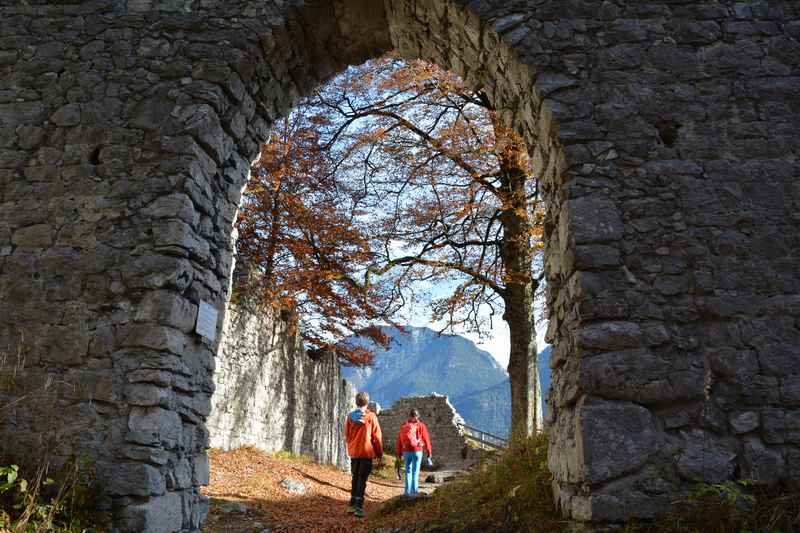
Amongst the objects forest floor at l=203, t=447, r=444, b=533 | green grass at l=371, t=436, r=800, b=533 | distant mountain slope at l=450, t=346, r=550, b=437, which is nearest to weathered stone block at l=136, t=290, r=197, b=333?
green grass at l=371, t=436, r=800, b=533

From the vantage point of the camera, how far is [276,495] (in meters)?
8.35

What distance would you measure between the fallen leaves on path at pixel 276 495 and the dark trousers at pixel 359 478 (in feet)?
0.70

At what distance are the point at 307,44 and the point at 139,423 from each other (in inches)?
145

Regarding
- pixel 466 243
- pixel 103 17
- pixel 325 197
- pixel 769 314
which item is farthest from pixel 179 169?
pixel 325 197

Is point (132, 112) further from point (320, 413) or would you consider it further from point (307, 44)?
point (320, 413)

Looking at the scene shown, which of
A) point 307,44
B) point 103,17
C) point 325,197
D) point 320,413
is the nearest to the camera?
point 103,17

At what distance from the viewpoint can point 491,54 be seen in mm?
4578

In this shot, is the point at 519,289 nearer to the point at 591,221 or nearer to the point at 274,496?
the point at 274,496

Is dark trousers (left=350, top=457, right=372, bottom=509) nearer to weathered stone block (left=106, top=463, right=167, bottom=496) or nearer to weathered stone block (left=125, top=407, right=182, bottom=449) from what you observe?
weathered stone block (left=125, top=407, right=182, bottom=449)

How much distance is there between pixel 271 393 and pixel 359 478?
534cm

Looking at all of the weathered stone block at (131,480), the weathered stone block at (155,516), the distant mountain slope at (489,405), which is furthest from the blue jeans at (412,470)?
the distant mountain slope at (489,405)

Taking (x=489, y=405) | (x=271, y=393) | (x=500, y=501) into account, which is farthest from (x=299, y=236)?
(x=489, y=405)

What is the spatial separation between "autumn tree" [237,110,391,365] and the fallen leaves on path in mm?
3254

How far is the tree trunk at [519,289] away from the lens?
8859 mm
